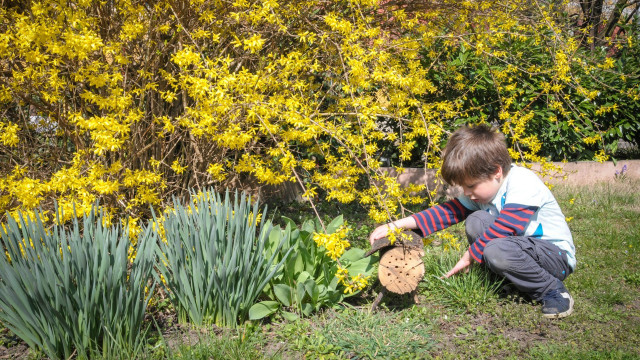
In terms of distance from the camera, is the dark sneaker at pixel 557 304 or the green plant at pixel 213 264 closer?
the green plant at pixel 213 264

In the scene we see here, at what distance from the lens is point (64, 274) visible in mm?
2084

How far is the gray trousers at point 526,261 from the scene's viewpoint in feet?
9.10

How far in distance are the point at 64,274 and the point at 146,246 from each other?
14.1 inches

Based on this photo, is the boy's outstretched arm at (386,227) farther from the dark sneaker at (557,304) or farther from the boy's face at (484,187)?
the dark sneaker at (557,304)

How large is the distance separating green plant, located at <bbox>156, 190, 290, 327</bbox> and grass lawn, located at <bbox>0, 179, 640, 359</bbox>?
0.12 meters

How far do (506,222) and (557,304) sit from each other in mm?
509

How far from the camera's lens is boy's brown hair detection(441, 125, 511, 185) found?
276 cm

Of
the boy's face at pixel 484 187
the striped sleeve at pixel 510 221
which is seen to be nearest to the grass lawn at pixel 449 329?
the striped sleeve at pixel 510 221

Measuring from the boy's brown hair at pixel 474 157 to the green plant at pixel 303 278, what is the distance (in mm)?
643

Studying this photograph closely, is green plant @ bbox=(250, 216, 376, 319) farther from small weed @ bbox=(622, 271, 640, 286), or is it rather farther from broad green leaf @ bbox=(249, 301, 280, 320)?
small weed @ bbox=(622, 271, 640, 286)

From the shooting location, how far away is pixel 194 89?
2916 mm

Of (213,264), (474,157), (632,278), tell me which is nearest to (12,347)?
(213,264)

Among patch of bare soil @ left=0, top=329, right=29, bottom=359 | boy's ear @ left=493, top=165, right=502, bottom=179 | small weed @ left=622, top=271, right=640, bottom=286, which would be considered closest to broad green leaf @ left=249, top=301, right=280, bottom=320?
patch of bare soil @ left=0, top=329, right=29, bottom=359

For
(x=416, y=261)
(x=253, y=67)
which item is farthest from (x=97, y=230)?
(x=253, y=67)
